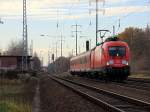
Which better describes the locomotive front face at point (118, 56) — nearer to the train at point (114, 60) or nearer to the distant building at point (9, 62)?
the train at point (114, 60)

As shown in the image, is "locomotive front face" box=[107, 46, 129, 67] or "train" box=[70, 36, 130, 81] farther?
"locomotive front face" box=[107, 46, 129, 67]

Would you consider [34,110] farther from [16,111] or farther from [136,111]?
[136,111]

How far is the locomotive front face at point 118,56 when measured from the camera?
41.5 m

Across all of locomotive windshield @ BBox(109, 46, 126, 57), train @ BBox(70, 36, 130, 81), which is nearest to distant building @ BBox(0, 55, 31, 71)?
train @ BBox(70, 36, 130, 81)

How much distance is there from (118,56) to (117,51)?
0.49 meters

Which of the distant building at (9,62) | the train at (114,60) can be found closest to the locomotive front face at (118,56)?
the train at (114,60)

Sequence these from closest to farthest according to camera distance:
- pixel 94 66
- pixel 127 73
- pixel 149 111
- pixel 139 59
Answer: pixel 149 111 → pixel 127 73 → pixel 94 66 → pixel 139 59

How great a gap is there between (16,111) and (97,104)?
3.50 meters

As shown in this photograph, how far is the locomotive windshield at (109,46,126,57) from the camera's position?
4222cm

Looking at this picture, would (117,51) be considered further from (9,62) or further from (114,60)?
(9,62)

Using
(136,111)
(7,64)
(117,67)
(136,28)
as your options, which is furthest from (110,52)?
(136,28)

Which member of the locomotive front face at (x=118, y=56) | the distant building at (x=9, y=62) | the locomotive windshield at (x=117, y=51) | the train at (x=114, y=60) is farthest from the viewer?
the distant building at (x=9, y=62)

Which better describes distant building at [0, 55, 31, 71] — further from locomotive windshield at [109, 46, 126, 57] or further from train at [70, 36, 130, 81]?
locomotive windshield at [109, 46, 126, 57]

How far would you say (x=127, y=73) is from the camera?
1617 inches
